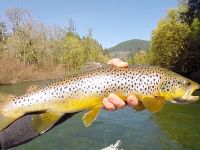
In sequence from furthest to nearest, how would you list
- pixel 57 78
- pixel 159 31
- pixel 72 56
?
pixel 72 56
pixel 159 31
pixel 57 78

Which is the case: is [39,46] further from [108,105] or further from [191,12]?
[108,105]

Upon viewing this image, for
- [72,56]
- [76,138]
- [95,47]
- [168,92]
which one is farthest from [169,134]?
[95,47]

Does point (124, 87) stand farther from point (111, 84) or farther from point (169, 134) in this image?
point (169, 134)

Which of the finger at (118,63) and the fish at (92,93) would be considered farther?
the finger at (118,63)

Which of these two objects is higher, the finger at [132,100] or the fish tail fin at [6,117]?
the finger at [132,100]

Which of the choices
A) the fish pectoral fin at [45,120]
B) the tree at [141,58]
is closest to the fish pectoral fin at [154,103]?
the fish pectoral fin at [45,120]

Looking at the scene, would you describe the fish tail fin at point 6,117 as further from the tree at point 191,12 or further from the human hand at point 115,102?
the tree at point 191,12

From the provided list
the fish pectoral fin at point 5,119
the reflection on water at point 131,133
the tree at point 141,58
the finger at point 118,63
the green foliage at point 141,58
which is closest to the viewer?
the fish pectoral fin at point 5,119

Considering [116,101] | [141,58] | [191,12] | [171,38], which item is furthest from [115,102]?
[141,58]
